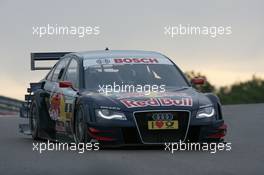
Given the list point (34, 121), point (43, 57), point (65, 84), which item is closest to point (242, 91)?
point (43, 57)

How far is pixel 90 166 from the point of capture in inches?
456

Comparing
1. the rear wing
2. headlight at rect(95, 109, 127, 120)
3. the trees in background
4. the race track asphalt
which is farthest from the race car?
the trees in background

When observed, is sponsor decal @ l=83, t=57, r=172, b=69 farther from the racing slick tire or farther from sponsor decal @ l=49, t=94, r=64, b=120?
the racing slick tire

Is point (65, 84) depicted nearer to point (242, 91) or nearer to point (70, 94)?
point (70, 94)

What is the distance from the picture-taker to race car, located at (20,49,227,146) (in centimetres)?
1348

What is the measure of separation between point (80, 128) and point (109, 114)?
0.65 metres

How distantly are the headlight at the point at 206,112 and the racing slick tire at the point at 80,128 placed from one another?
4.54ft

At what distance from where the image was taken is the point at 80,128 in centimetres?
1405

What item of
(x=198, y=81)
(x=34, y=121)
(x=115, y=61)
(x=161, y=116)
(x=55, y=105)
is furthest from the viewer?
(x=34, y=121)

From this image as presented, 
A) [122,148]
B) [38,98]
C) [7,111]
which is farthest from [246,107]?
[7,111]

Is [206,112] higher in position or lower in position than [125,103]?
lower

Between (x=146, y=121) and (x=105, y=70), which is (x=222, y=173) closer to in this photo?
(x=146, y=121)

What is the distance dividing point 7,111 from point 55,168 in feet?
96.0

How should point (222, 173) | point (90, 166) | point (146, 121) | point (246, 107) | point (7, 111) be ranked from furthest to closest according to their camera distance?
1. point (7, 111)
2. point (246, 107)
3. point (146, 121)
4. point (90, 166)
5. point (222, 173)
